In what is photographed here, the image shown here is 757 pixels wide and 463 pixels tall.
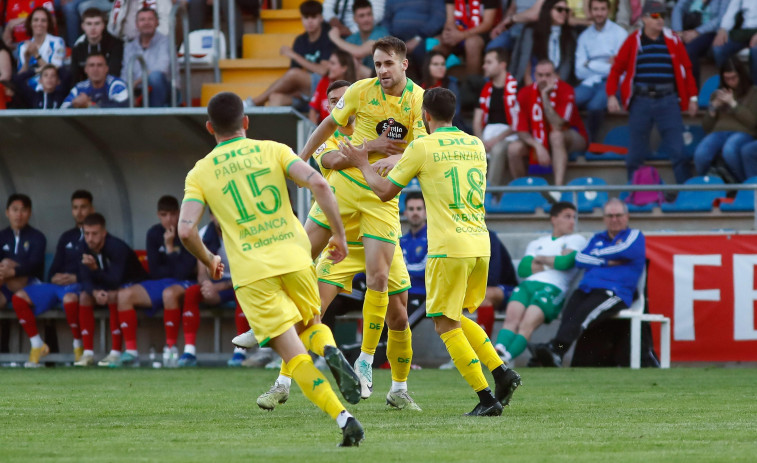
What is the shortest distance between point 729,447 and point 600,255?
307 inches

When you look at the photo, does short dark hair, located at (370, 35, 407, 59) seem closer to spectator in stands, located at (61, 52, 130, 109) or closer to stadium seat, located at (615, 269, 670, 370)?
stadium seat, located at (615, 269, 670, 370)

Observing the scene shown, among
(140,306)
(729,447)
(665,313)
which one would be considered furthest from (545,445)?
(140,306)

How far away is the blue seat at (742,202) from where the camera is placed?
14.4m

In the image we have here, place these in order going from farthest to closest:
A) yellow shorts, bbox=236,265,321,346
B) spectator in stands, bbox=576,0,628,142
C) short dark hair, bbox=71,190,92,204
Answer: spectator in stands, bbox=576,0,628,142
short dark hair, bbox=71,190,92,204
yellow shorts, bbox=236,265,321,346

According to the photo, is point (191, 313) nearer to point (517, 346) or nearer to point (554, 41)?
point (517, 346)

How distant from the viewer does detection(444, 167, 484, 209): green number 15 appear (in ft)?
23.7

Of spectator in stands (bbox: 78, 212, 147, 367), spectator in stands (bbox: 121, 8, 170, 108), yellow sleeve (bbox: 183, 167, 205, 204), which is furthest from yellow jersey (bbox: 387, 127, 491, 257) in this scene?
spectator in stands (bbox: 121, 8, 170, 108)

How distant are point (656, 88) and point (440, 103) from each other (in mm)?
8369

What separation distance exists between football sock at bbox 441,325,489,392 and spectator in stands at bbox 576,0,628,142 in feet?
29.8

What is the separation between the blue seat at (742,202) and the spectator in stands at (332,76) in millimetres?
5032

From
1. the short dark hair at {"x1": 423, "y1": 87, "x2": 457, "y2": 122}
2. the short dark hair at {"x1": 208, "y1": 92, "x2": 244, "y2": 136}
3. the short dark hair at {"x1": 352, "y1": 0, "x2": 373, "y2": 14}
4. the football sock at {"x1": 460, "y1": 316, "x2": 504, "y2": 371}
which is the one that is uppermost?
the short dark hair at {"x1": 208, "y1": 92, "x2": 244, "y2": 136}

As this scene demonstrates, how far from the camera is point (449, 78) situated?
15.6m

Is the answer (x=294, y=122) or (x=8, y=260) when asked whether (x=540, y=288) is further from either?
(x=8, y=260)

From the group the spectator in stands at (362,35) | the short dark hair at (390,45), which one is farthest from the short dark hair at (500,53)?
the short dark hair at (390,45)
